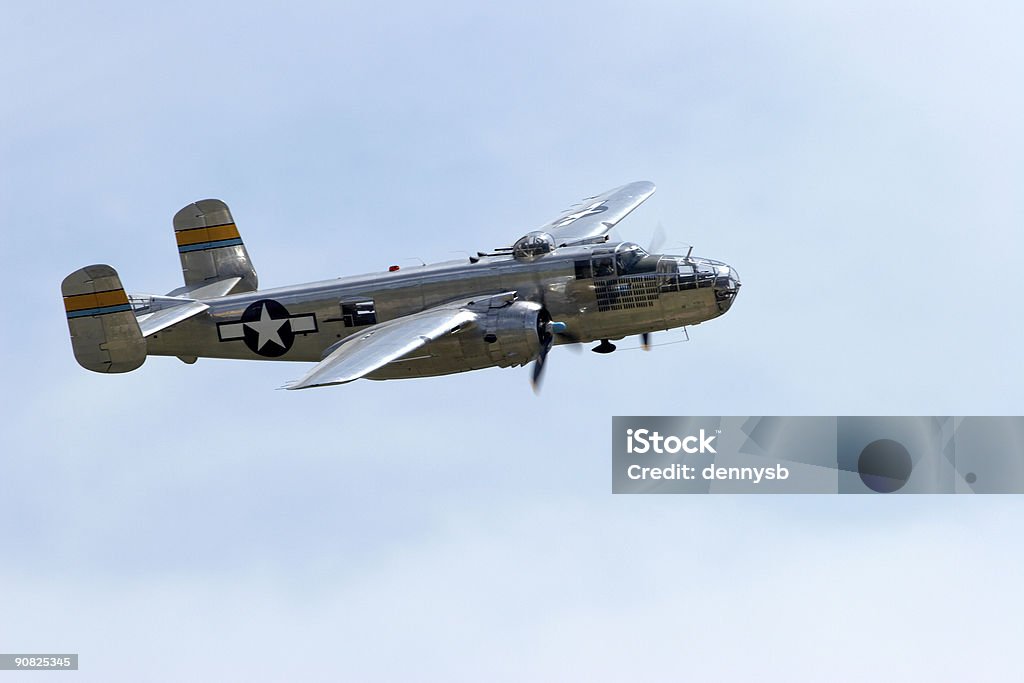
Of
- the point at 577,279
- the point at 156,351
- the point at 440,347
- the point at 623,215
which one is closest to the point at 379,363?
the point at 440,347

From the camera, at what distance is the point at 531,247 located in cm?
3578

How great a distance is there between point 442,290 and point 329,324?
262 cm

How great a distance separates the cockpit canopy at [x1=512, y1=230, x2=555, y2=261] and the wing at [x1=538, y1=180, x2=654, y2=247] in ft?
4.18

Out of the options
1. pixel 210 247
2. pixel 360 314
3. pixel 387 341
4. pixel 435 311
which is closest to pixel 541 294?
pixel 435 311

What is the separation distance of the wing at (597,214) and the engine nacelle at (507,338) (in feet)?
11.5

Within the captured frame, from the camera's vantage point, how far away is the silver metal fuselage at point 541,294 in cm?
3509

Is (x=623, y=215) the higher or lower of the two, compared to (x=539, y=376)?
higher

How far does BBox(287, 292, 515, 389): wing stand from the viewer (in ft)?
103

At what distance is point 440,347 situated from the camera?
34.2 m

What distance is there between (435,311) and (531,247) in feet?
8.28

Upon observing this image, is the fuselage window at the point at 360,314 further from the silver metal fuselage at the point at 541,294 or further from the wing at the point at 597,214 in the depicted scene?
the wing at the point at 597,214

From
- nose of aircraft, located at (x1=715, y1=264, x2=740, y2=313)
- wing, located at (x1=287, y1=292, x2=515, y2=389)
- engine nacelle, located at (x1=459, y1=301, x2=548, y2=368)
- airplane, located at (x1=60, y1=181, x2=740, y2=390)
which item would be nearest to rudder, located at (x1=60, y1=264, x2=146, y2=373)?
airplane, located at (x1=60, y1=181, x2=740, y2=390)

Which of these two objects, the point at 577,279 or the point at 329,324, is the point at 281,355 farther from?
the point at 577,279

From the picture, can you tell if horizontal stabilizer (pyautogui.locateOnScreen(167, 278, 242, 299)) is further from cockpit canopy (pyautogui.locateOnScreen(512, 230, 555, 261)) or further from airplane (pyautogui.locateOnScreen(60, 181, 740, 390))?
cockpit canopy (pyautogui.locateOnScreen(512, 230, 555, 261))
